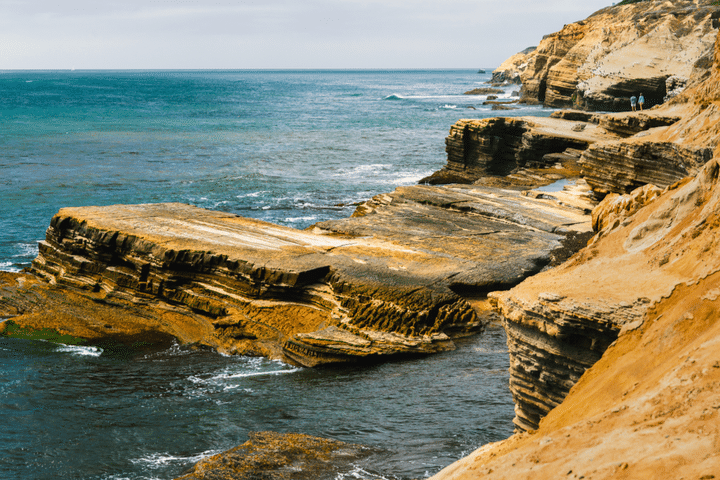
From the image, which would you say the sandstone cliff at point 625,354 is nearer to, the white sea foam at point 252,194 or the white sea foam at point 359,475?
the white sea foam at point 359,475

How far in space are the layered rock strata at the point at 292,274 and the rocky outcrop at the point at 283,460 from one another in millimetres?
3674

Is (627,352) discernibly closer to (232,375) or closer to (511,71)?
(232,375)

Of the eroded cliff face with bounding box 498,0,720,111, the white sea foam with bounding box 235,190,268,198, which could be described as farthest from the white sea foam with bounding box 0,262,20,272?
the eroded cliff face with bounding box 498,0,720,111

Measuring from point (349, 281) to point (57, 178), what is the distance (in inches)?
1163

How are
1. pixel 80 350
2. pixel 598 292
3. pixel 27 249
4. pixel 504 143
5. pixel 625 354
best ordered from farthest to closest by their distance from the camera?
pixel 504 143 < pixel 27 249 < pixel 80 350 < pixel 598 292 < pixel 625 354

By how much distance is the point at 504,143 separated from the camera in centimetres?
3244

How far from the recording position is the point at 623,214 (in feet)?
28.0

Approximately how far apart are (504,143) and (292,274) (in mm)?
20853

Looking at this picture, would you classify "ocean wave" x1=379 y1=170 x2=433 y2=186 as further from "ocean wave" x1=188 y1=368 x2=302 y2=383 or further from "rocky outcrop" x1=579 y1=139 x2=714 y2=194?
"ocean wave" x1=188 y1=368 x2=302 y2=383

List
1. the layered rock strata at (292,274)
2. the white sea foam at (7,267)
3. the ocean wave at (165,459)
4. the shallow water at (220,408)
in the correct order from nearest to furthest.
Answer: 1. the ocean wave at (165,459)
2. the shallow water at (220,408)
3. the layered rock strata at (292,274)
4. the white sea foam at (7,267)

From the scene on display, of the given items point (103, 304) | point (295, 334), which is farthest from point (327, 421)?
point (103, 304)

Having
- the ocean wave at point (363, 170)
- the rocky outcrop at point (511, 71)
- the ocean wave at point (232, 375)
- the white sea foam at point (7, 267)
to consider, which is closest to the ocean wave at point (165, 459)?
the ocean wave at point (232, 375)

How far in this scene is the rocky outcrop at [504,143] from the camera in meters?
29.1

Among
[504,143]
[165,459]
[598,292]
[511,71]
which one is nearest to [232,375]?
[165,459]
